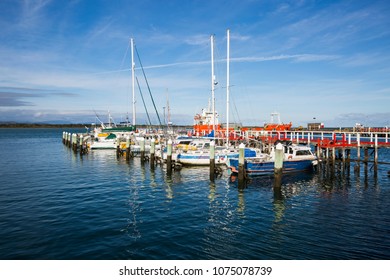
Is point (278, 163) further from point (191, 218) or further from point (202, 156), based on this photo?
point (202, 156)

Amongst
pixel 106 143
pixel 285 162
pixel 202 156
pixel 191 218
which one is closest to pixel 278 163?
pixel 285 162

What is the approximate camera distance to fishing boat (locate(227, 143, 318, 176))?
27297mm

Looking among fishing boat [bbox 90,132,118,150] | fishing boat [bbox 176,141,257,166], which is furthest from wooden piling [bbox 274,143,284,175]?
fishing boat [bbox 90,132,118,150]

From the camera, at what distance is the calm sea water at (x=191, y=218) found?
11695 mm

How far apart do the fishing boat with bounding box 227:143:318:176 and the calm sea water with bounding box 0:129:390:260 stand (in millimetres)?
1423

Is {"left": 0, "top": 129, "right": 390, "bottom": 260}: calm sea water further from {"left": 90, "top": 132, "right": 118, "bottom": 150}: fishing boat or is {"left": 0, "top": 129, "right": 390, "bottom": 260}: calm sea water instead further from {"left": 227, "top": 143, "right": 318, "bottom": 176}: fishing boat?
{"left": 90, "top": 132, "right": 118, "bottom": 150}: fishing boat

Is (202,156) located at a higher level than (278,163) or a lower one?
lower

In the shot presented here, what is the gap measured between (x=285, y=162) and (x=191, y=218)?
52.5ft

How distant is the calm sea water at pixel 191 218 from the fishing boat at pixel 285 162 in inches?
56.0

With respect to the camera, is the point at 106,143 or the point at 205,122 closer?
the point at 106,143

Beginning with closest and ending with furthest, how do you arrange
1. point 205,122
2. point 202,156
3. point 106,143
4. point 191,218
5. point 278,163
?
1. point 191,218
2. point 278,163
3. point 202,156
4. point 106,143
5. point 205,122

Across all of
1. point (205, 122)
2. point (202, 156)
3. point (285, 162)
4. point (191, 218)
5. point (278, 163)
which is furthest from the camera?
point (205, 122)

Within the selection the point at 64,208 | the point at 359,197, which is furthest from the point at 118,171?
the point at 359,197

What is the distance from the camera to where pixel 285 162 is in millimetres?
28688
